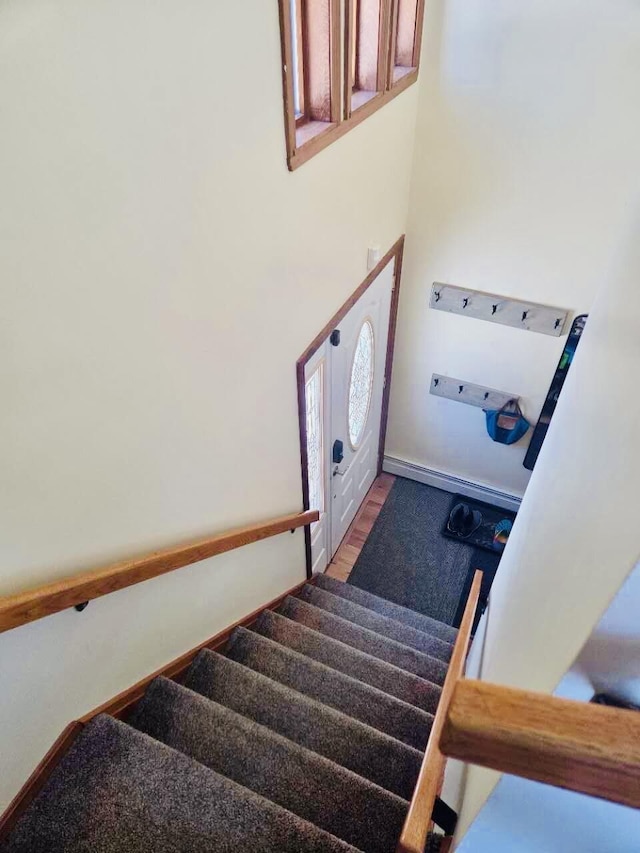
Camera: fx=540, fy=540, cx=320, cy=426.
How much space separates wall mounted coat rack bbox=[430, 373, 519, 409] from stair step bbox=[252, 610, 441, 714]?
215 cm

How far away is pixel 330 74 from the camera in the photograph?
2.09 metres

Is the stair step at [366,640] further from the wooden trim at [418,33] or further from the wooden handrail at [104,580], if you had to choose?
the wooden trim at [418,33]

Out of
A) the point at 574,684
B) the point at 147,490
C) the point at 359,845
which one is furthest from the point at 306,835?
the point at 574,684

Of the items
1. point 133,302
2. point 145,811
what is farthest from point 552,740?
point 145,811

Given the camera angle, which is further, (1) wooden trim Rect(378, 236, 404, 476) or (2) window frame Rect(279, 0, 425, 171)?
(1) wooden trim Rect(378, 236, 404, 476)

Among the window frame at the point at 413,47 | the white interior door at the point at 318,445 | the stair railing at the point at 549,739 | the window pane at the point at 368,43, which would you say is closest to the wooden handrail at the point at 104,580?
the white interior door at the point at 318,445

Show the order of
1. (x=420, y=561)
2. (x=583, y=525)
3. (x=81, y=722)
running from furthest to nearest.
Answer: (x=420, y=561) < (x=81, y=722) < (x=583, y=525)

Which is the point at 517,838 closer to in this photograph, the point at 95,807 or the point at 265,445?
the point at 95,807

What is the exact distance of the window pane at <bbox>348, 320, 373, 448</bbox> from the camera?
3.63m

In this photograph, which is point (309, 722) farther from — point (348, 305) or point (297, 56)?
point (297, 56)

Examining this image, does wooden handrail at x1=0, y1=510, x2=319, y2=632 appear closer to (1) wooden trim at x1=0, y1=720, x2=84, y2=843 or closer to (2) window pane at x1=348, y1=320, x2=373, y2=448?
(1) wooden trim at x1=0, y1=720, x2=84, y2=843

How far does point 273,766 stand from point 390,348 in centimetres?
297

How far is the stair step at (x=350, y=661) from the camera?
8.79 feet

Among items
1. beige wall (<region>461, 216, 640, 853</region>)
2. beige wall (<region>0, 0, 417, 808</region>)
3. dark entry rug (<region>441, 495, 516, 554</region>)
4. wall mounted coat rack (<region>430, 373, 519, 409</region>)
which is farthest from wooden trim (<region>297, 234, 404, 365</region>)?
dark entry rug (<region>441, 495, 516, 554</region>)
